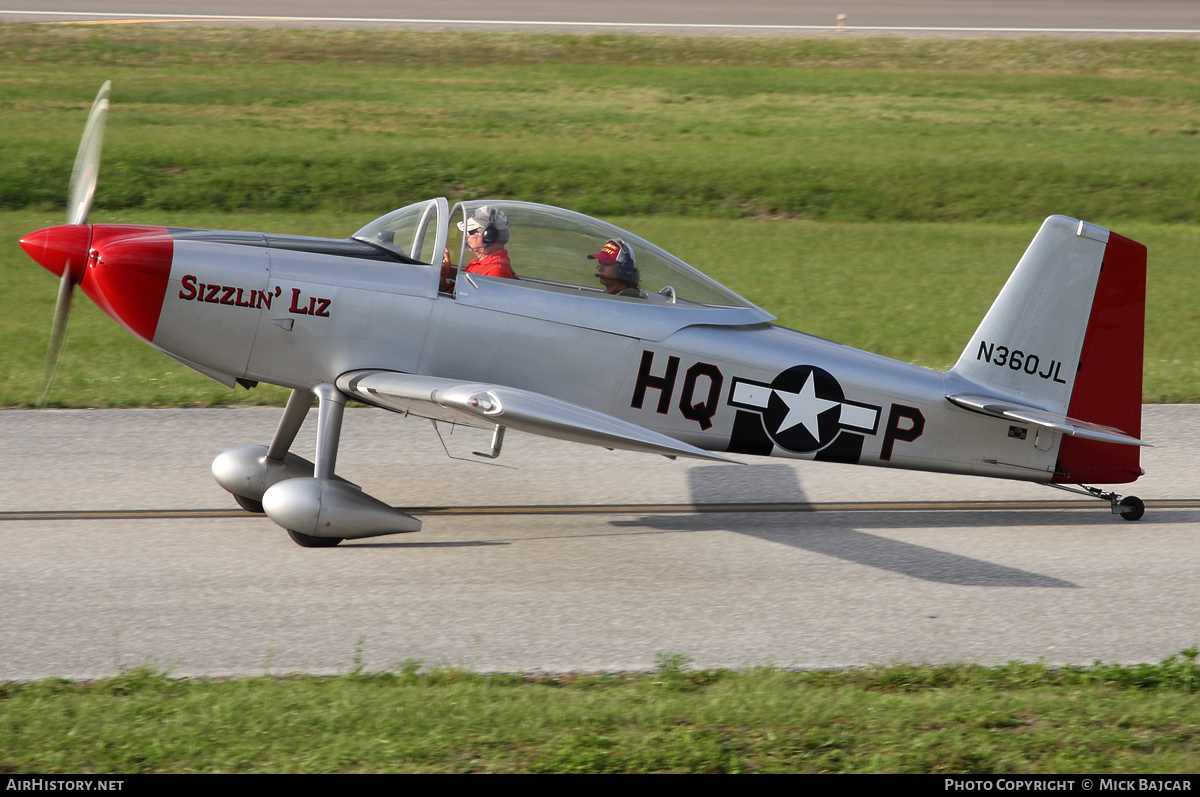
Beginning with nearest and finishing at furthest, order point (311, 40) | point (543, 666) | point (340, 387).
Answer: point (543, 666) < point (340, 387) < point (311, 40)

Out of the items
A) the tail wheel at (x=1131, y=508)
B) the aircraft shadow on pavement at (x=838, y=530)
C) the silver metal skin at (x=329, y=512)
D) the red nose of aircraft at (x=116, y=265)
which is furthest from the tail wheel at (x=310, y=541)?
the tail wheel at (x=1131, y=508)

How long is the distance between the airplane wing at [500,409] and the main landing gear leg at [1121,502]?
3.39 meters

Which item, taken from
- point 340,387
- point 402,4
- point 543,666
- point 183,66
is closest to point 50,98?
point 183,66

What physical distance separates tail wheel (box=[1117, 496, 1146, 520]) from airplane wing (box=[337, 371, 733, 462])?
3.45m

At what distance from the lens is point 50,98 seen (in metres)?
21.2

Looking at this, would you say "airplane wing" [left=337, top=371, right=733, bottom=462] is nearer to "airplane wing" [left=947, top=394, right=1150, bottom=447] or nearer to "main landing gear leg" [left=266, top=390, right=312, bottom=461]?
"main landing gear leg" [left=266, top=390, right=312, bottom=461]

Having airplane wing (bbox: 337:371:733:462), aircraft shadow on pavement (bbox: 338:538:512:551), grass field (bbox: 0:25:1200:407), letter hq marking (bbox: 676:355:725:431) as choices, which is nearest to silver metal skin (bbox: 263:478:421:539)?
aircraft shadow on pavement (bbox: 338:538:512:551)

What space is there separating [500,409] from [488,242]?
1.53 meters

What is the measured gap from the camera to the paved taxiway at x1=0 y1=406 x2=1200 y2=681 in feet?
18.3

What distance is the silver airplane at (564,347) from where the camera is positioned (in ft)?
21.8

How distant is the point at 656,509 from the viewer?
7832 mm

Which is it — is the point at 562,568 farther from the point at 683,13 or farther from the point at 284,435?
the point at 683,13
